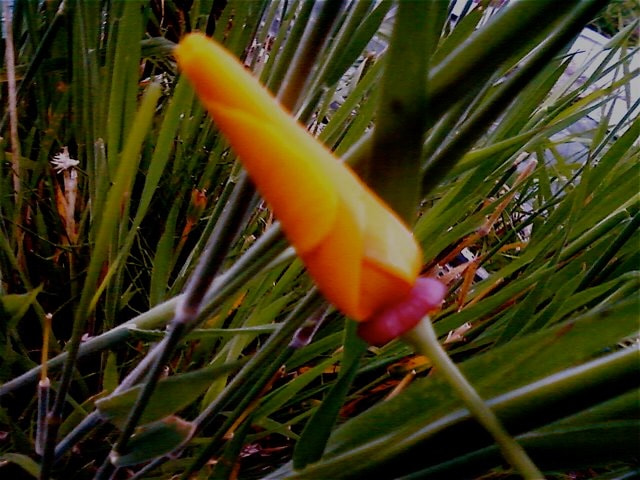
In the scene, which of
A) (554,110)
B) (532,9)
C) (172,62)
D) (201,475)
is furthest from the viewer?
(172,62)

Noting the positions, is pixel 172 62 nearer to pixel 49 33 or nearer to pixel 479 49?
pixel 49 33

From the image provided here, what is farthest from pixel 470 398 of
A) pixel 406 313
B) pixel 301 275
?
pixel 301 275

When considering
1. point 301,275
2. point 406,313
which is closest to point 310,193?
point 406,313

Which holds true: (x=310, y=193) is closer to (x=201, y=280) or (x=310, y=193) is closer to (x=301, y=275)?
(x=201, y=280)

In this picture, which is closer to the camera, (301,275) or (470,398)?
(470,398)

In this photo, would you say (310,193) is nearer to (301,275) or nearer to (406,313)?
(406,313)

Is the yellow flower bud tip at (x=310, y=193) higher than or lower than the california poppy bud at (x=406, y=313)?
higher

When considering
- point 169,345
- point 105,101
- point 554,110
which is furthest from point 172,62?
point 169,345
